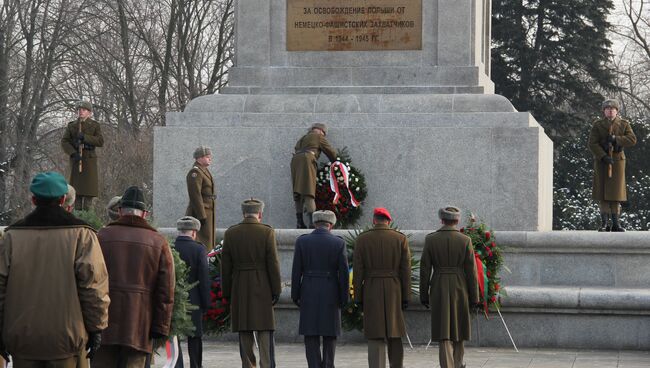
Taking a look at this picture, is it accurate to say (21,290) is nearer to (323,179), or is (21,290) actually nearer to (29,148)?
(323,179)

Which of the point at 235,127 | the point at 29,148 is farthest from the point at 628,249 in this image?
the point at 29,148

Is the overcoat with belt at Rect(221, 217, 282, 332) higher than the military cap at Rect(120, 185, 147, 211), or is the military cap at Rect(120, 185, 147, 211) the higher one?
the military cap at Rect(120, 185, 147, 211)

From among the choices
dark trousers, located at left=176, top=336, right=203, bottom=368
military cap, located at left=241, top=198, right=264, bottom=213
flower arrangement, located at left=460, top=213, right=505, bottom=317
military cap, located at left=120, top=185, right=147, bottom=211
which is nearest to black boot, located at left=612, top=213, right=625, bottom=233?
flower arrangement, located at left=460, top=213, right=505, bottom=317

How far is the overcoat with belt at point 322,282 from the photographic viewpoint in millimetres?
12922

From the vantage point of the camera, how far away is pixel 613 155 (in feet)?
57.3

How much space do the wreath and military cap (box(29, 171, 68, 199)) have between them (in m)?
8.87

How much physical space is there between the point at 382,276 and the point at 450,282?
62 cm

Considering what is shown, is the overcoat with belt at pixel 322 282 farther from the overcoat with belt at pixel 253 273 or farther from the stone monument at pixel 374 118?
the stone monument at pixel 374 118

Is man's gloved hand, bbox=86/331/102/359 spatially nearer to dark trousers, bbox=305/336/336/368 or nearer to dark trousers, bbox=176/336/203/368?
dark trousers, bbox=305/336/336/368

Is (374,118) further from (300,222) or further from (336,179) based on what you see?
(300,222)

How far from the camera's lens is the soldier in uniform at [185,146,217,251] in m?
16.3

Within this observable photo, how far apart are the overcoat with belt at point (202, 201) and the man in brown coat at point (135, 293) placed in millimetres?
5990

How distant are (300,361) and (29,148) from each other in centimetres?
2583

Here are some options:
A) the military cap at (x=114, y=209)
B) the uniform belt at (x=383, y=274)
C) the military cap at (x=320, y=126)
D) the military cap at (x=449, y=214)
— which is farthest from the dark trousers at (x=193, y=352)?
the military cap at (x=320, y=126)
